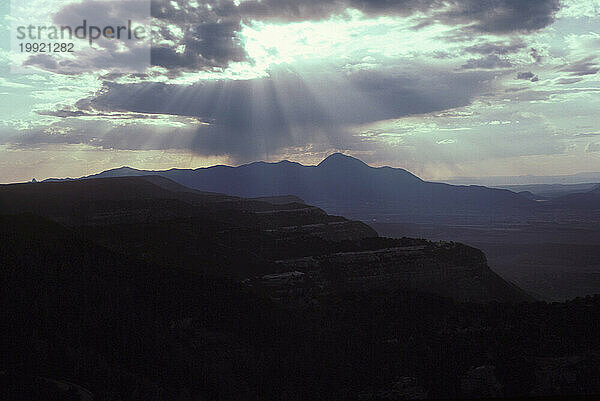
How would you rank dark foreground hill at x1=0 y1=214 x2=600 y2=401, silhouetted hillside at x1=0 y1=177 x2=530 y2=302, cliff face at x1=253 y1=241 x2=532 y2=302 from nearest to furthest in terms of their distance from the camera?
dark foreground hill at x1=0 y1=214 x2=600 y2=401, silhouetted hillside at x1=0 y1=177 x2=530 y2=302, cliff face at x1=253 y1=241 x2=532 y2=302

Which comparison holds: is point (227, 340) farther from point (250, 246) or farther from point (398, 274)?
point (398, 274)

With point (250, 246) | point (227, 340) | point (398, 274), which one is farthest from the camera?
point (250, 246)

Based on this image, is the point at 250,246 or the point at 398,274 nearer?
the point at 398,274

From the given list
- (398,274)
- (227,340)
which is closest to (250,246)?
(398,274)

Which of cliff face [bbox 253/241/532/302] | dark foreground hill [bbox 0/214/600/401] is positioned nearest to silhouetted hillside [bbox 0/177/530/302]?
cliff face [bbox 253/241/532/302]

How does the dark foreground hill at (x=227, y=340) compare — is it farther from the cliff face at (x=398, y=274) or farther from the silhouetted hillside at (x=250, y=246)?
the silhouetted hillside at (x=250, y=246)

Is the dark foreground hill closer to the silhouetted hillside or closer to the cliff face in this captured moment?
the cliff face

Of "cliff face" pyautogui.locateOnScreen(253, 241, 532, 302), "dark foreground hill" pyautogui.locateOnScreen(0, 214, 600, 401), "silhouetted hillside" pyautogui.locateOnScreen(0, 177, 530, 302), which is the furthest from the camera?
"cliff face" pyautogui.locateOnScreen(253, 241, 532, 302)

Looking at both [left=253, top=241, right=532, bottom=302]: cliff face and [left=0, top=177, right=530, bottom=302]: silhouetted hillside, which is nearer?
[left=0, top=177, right=530, bottom=302]: silhouetted hillside

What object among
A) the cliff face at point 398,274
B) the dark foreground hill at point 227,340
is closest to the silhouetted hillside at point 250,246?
the cliff face at point 398,274

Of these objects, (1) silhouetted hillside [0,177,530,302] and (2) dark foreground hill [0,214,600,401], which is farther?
(1) silhouetted hillside [0,177,530,302]
